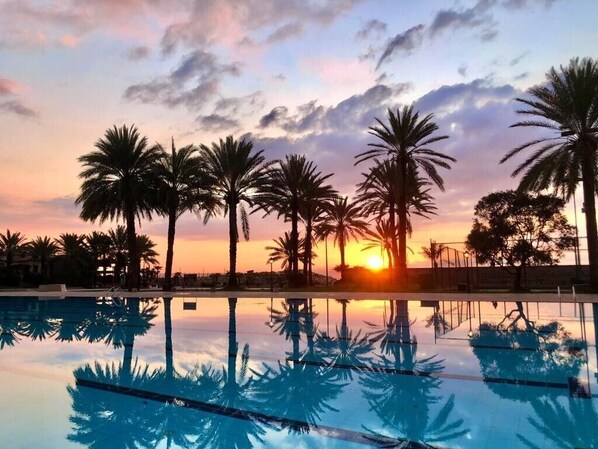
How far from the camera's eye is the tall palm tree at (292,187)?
32.8 meters

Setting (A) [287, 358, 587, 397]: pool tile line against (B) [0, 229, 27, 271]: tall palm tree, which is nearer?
(A) [287, 358, 587, 397]: pool tile line

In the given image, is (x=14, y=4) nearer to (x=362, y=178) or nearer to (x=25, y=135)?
(x=25, y=135)

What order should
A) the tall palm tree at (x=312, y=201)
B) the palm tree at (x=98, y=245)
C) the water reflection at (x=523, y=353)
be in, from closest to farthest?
the water reflection at (x=523, y=353) < the tall palm tree at (x=312, y=201) < the palm tree at (x=98, y=245)

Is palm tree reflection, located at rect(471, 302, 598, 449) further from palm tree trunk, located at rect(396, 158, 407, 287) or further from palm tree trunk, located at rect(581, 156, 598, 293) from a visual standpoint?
palm tree trunk, located at rect(396, 158, 407, 287)

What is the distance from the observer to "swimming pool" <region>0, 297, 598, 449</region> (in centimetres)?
465

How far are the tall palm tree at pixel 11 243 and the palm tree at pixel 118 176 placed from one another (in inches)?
938

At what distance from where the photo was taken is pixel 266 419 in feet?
17.1

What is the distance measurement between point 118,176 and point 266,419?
92.0ft

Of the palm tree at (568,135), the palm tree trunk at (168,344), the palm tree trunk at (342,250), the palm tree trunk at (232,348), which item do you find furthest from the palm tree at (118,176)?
the palm tree at (568,135)

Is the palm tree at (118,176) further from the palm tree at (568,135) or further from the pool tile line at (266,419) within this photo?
the pool tile line at (266,419)

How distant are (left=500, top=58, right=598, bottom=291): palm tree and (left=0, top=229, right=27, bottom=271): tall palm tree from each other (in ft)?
157

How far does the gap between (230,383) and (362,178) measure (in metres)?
29.4

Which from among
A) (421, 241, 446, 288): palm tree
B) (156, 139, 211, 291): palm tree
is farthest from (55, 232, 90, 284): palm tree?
(421, 241, 446, 288): palm tree

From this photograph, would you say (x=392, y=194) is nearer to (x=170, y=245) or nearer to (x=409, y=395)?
(x=170, y=245)
